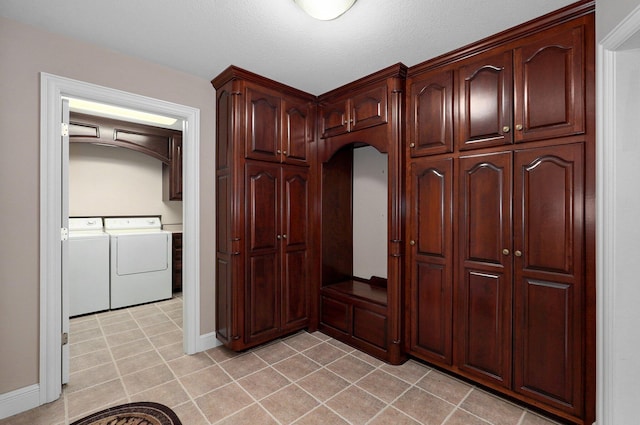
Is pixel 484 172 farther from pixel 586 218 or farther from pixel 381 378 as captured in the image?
pixel 381 378

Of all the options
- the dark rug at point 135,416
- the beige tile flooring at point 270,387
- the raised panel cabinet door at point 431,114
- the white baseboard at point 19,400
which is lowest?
the beige tile flooring at point 270,387

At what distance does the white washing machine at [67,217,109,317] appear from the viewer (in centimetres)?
346

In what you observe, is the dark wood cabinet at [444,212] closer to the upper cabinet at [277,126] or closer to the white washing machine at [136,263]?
the upper cabinet at [277,126]

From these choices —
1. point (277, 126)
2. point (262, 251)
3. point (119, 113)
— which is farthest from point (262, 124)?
point (119, 113)

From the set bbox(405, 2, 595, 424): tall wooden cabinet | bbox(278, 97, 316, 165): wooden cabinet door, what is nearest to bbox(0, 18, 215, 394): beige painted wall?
bbox(278, 97, 316, 165): wooden cabinet door

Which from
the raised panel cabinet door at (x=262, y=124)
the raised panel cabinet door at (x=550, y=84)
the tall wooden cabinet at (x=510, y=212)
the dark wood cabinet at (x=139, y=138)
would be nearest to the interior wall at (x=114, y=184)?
the dark wood cabinet at (x=139, y=138)

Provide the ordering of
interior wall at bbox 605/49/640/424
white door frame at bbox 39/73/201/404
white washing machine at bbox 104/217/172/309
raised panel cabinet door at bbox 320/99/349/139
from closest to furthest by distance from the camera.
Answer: interior wall at bbox 605/49/640/424 → white door frame at bbox 39/73/201/404 → raised panel cabinet door at bbox 320/99/349/139 → white washing machine at bbox 104/217/172/309

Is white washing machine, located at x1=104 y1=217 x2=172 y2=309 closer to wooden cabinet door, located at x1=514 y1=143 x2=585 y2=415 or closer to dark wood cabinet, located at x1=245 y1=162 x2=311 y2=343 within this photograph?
dark wood cabinet, located at x1=245 y1=162 x2=311 y2=343

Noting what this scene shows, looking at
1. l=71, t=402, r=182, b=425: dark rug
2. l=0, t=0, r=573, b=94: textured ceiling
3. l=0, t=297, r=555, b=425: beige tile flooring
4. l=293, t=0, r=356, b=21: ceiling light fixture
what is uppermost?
l=0, t=0, r=573, b=94: textured ceiling

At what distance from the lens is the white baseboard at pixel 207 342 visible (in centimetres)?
264

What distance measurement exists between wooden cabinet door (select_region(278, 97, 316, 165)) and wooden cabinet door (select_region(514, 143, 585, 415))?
1836 millimetres

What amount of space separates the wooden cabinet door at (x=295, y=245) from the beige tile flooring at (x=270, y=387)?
29 centimetres

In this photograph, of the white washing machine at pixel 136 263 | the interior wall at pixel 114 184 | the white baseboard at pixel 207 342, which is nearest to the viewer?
the white baseboard at pixel 207 342

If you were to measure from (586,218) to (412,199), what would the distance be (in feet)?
3.54
